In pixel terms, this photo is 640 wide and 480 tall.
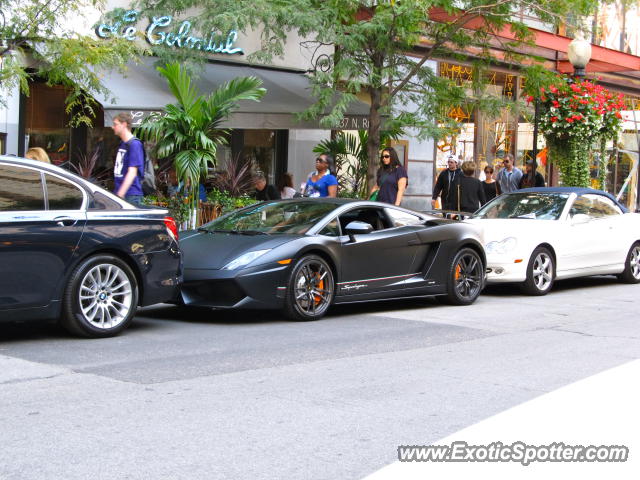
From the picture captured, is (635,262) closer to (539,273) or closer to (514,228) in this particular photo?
(539,273)

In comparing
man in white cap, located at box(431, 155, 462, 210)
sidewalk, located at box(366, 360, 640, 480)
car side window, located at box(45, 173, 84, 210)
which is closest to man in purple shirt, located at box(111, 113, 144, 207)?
car side window, located at box(45, 173, 84, 210)

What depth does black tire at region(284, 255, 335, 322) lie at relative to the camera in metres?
9.33

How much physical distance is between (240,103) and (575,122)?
6.74 m

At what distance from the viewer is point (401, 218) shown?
423 inches

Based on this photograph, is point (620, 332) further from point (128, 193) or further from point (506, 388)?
point (128, 193)

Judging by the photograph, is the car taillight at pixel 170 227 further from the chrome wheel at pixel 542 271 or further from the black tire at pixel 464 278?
the chrome wheel at pixel 542 271

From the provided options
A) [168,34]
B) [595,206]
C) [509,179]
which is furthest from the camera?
[509,179]

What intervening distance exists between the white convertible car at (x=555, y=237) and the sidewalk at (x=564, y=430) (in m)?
5.23

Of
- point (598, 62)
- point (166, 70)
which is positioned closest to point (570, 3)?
point (166, 70)

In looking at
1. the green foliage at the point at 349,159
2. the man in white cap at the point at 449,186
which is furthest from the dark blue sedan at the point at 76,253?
the green foliage at the point at 349,159

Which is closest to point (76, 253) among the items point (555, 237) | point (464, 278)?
point (464, 278)

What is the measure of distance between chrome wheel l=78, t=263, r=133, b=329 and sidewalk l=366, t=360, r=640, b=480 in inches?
149

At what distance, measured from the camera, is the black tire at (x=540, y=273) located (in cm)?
1243

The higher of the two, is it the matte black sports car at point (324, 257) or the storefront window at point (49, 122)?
the storefront window at point (49, 122)
